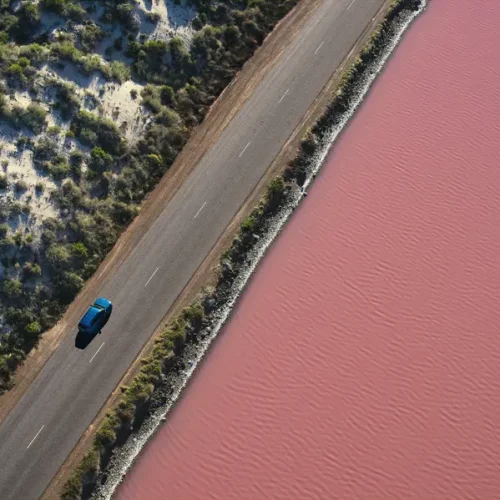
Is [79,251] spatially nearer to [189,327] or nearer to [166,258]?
[166,258]

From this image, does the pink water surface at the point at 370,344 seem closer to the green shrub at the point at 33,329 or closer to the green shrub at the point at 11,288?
the green shrub at the point at 33,329

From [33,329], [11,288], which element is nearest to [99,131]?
[11,288]

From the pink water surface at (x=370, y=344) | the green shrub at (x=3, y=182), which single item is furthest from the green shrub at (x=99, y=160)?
the pink water surface at (x=370, y=344)

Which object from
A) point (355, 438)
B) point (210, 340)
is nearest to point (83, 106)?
point (210, 340)

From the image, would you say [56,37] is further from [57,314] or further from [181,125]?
[57,314]

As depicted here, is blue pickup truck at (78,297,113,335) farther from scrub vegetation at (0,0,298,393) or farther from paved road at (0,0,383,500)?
scrub vegetation at (0,0,298,393)
